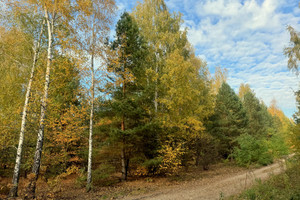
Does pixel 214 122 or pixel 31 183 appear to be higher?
pixel 214 122

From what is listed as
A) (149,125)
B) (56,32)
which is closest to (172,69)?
(149,125)

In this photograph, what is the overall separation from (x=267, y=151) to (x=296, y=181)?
11.3m

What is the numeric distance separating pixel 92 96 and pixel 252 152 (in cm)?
1432

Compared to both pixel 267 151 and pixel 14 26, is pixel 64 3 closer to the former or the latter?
pixel 14 26

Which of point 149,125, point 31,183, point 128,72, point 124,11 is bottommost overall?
point 31,183

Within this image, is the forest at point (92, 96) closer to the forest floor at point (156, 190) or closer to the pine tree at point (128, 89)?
the pine tree at point (128, 89)

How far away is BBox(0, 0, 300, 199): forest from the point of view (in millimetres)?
7398

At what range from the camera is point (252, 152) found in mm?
14938

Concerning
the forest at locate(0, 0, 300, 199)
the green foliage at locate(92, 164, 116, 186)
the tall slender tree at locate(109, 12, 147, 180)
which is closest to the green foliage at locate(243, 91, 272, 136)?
the forest at locate(0, 0, 300, 199)

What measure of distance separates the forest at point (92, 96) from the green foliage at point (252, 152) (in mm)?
563

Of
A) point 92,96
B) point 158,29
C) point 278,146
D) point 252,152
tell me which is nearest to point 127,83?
point 92,96

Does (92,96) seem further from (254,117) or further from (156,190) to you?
(254,117)

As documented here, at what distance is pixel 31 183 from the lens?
5.81m

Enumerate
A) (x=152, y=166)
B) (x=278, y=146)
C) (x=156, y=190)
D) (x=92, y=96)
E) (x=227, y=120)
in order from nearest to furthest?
1. (x=156, y=190)
2. (x=92, y=96)
3. (x=152, y=166)
4. (x=278, y=146)
5. (x=227, y=120)
